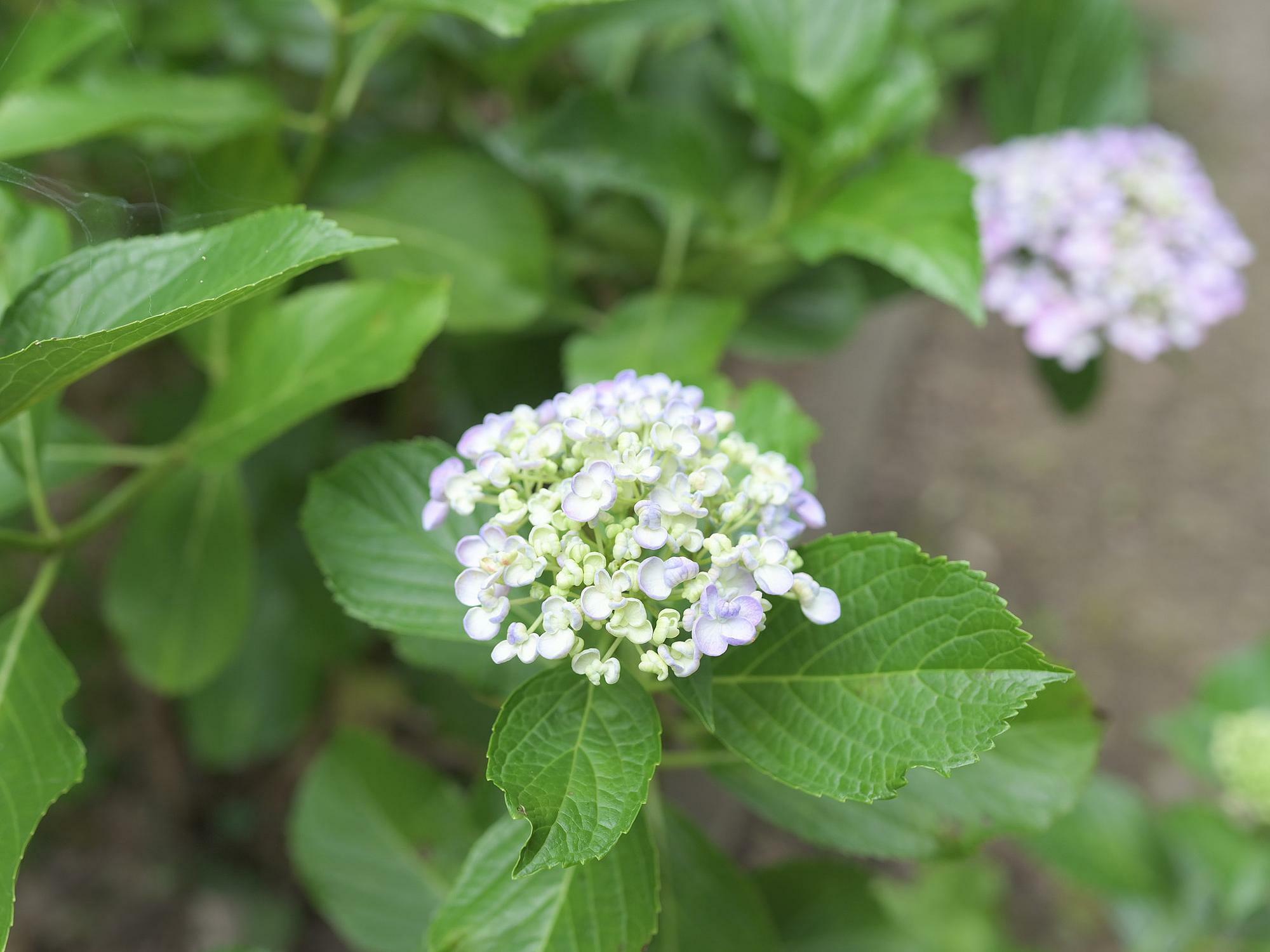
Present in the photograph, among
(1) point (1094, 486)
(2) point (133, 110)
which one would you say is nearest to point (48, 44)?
(2) point (133, 110)

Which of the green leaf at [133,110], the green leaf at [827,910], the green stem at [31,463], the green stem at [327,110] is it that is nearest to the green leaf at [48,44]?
the green leaf at [133,110]

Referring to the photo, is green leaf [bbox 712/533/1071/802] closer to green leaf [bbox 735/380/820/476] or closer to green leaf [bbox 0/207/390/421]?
green leaf [bbox 735/380/820/476]

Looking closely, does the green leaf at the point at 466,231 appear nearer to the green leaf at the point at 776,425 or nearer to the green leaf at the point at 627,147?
the green leaf at the point at 627,147

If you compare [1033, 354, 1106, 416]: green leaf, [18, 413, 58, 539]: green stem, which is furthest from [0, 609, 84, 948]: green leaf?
[1033, 354, 1106, 416]: green leaf

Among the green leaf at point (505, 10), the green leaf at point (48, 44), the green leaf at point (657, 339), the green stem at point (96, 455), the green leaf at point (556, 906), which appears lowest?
the green stem at point (96, 455)

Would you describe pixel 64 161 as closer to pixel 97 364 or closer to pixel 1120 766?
pixel 97 364

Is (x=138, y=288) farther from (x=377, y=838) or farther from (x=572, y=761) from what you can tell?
(x=377, y=838)
